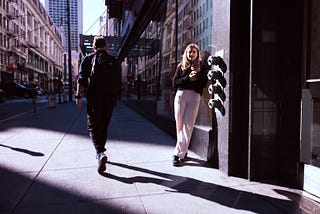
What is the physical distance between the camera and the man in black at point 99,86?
4363 mm

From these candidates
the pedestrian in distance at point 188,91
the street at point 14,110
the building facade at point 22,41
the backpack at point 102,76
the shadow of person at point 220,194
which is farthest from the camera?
the building facade at point 22,41

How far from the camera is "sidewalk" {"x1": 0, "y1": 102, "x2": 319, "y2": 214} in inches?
120

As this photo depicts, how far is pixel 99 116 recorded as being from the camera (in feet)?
14.5

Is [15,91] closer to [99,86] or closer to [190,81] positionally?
[99,86]

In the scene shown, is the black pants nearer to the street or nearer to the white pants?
the white pants

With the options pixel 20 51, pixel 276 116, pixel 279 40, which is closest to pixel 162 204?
pixel 276 116

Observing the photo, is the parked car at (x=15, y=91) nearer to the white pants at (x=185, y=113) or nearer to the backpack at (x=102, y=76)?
the backpack at (x=102, y=76)

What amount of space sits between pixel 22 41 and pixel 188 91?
66.0 m

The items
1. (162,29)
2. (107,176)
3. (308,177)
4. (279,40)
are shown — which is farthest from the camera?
(162,29)

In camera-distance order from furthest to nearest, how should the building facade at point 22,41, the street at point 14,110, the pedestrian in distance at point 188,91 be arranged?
the building facade at point 22,41 → the street at point 14,110 → the pedestrian in distance at point 188,91

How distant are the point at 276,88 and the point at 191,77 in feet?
4.07

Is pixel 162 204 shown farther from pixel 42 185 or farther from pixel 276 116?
pixel 276 116

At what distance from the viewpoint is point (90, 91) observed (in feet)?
14.4

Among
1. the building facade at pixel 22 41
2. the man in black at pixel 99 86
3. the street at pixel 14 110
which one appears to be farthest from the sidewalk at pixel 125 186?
the building facade at pixel 22 41
